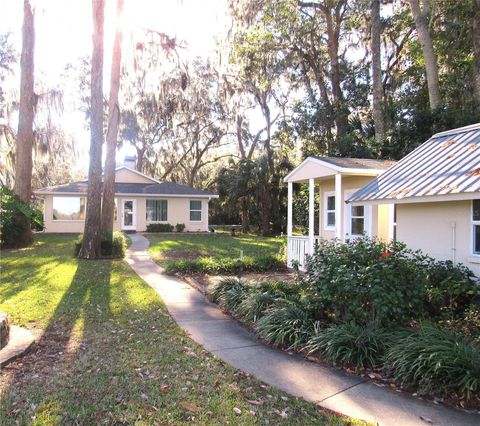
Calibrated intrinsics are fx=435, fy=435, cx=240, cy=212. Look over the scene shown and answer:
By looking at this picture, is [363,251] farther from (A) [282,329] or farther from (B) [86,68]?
(B) [86,68]

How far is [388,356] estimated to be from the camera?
4.69 metres

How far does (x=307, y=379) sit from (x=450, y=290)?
311 centimetres

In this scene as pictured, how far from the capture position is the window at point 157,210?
1102 inches

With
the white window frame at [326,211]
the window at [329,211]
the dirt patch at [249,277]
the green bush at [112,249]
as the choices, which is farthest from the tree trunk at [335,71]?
the green bush at [112,249]

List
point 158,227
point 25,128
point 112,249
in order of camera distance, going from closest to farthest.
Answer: point 112,249 < point 25,128 < point 158,227

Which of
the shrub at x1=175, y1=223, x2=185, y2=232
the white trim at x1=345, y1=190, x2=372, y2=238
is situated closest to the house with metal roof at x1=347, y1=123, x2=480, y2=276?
the white trim at x1=345, y1=190, x2=372, y2=238

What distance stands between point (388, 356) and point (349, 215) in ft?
24.7

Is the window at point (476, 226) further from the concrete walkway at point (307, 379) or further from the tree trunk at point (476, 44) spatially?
the tree trunk at point (476, 44)

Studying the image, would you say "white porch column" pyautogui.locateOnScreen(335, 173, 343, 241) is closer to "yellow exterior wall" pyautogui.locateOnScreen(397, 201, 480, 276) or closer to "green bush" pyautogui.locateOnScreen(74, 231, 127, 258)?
"yellow exterior wall" pyautogui.locateOnScreen(397, 201, 480, 276)

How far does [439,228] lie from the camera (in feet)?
25.8

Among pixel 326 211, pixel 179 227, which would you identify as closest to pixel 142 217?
pixel 179 227

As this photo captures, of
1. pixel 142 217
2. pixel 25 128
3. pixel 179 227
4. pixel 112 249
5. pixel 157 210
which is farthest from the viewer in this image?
pixel 157 210

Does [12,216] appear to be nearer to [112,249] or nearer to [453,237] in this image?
[112,249]

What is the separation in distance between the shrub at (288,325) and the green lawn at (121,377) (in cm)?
105
